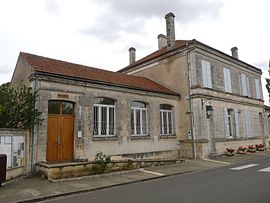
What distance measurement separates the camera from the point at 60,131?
1042 cm

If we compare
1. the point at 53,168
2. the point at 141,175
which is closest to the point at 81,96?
the point at 53,168

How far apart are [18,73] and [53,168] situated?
19.9 feet

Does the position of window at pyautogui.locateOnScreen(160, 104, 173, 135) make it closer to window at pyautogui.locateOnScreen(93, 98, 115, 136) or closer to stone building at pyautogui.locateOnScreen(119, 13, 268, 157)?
stone building at pyautogui.locateOnScreen(119, 13, 268, 157)

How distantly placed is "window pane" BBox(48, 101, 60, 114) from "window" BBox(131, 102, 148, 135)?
13.8 feet

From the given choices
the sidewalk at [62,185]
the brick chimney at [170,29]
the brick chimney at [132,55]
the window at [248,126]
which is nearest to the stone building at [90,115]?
the sidewalk at [62,185]

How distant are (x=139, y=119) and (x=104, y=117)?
7.73 ft

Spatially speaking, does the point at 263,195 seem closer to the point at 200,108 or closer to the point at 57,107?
the point at 57,107

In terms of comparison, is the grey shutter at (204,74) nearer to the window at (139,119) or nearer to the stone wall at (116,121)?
the stone wall at (116,121)

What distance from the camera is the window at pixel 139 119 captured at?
13244mm

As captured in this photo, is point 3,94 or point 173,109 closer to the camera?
point 3,94

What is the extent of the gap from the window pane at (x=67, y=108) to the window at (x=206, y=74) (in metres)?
8.79

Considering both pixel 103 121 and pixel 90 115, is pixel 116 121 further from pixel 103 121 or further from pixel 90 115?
pixel 90 115

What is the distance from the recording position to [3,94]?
909 cm

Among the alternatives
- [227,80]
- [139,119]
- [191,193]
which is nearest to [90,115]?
[139,119]
